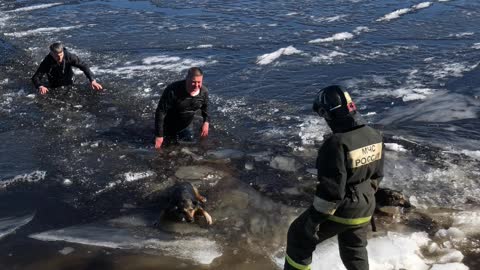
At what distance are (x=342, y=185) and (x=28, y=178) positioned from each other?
4.96m

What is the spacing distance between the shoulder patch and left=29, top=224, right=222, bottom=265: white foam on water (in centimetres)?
221

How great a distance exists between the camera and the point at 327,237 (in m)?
4.27

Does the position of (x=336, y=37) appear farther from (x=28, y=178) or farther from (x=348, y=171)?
(x=348, y=171)

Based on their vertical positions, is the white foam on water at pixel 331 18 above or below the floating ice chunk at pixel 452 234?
above

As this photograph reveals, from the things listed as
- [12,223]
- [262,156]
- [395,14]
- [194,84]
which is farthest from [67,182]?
[395,14]

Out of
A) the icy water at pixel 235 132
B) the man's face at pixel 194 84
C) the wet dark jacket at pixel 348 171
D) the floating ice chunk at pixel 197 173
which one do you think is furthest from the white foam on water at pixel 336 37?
the wet dark jacket at pixel 348 171

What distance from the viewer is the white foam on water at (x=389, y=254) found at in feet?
16.8

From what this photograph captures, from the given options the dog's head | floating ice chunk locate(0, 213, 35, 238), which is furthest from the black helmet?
floating ice chunk locate(0, 213, 35, 238)

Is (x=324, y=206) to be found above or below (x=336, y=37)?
above

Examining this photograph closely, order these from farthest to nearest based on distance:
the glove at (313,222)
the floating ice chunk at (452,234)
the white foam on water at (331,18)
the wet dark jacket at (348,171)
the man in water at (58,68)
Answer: the white foam on water at (331,18) < the man in water at (58,68) < the floating ice chunk at (452,234) < the glove at (313,222) < the wet dark jacket at (348,171)

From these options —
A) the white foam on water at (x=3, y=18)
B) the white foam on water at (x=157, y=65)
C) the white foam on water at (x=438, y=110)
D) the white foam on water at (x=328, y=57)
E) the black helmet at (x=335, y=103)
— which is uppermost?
the black helmet at (x=335, y=103)

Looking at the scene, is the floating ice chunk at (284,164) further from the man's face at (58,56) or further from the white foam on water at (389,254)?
the man's face at (58,56)

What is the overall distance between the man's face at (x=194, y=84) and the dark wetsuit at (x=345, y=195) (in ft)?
11.1

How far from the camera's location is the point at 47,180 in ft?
22.9
